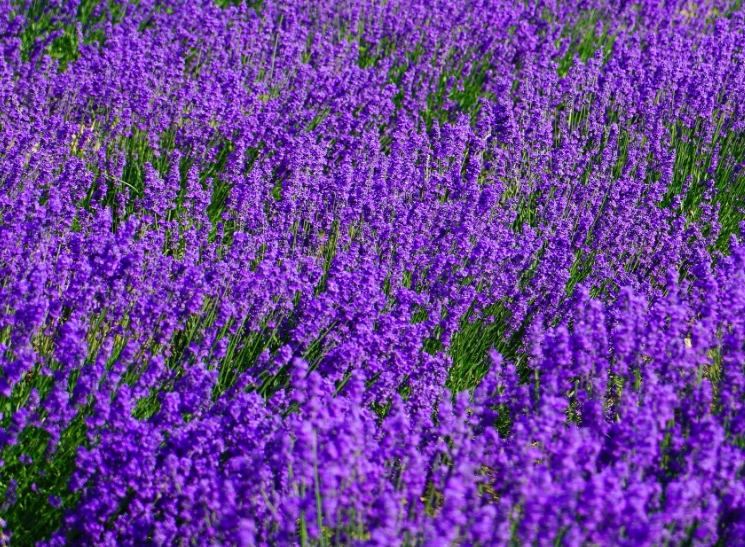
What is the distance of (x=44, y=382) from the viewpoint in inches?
111

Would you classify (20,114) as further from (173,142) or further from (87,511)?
(87,511)

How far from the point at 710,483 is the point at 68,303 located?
6.32 ft

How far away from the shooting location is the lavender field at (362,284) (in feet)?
7.69

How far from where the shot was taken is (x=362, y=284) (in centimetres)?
321

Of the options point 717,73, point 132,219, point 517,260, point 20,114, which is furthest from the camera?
point 717,73

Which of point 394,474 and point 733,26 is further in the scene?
point 733,26

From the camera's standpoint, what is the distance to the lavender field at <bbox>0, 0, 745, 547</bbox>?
2.34 meters

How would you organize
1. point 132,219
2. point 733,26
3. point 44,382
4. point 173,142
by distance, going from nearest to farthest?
point 44,382
point 132,219
point 173,142
point 733,26

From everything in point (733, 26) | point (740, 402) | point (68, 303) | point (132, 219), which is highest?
point (733, 26)

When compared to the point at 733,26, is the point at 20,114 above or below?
below

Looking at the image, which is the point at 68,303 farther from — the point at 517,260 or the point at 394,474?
the point at 517,260

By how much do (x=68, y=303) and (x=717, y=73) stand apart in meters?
3.97

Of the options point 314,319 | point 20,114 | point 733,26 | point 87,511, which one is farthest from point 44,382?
point 733,26

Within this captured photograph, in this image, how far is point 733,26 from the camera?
7.06 m
